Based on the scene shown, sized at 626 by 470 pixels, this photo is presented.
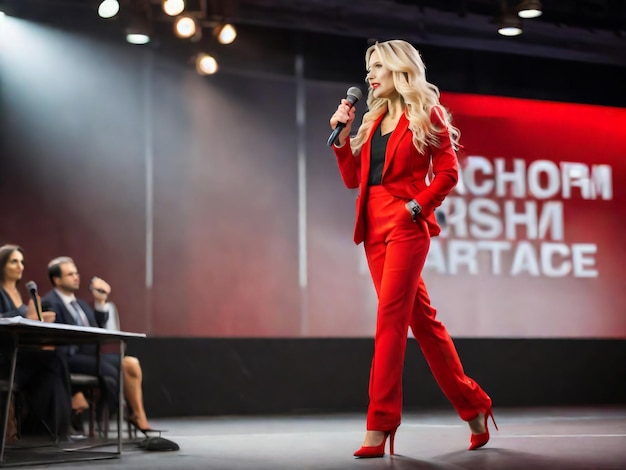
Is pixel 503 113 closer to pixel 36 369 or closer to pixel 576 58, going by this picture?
pixel 576 58

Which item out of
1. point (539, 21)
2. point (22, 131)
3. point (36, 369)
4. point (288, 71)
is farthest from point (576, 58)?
point (36, 369)

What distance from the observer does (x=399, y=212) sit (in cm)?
322

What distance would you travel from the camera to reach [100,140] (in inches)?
263

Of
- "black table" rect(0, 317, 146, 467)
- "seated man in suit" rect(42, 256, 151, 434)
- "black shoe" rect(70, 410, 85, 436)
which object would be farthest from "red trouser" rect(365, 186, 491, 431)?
"black shoe" rect(70, 410, 85, 436)

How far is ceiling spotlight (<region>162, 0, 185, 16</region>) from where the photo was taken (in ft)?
20.4

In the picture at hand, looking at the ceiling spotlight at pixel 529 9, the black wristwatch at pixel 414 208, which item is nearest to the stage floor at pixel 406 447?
the black wristwatch at pixel 414 208

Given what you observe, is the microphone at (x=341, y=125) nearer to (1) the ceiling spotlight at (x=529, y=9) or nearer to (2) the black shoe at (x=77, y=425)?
(2) the black shoe at (x=77, y=425)

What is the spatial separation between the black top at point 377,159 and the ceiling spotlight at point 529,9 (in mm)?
3423

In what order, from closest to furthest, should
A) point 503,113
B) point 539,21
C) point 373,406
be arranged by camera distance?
point 373,406
point 539,21
point 503,113

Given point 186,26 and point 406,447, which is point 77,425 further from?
point 186,26

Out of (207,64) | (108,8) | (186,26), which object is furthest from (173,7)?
(207,64)

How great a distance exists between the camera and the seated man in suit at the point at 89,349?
4.72m

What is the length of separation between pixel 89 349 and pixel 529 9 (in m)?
3.85

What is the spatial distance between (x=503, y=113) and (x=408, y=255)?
4.62 metres
